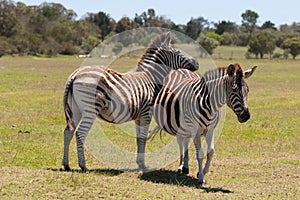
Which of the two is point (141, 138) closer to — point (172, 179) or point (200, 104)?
point (172, 179)

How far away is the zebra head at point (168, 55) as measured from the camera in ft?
34.1

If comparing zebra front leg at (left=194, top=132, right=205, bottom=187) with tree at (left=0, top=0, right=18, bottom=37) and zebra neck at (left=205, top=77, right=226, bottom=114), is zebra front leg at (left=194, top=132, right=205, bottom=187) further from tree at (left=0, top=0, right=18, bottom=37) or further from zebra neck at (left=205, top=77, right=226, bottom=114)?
tree at (left=0, top=0, right=18, bottom=37)

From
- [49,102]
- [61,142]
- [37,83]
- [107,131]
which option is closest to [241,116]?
[61,142]

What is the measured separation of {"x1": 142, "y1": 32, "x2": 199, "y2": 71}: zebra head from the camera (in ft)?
34.1

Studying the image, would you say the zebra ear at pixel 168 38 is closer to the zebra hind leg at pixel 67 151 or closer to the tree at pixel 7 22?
the zebra hind leg at pixel 67 151

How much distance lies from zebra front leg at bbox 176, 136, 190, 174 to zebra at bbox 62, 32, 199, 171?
72 cm

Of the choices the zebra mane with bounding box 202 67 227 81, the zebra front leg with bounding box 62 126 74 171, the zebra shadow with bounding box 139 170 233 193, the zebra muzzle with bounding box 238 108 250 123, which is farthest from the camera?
the zebra front leg with bounding box 62 126 74 171

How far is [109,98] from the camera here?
9.18 metres

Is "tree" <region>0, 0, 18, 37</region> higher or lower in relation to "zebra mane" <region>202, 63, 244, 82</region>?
higher

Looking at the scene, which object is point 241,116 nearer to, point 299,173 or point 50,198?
point 299,173

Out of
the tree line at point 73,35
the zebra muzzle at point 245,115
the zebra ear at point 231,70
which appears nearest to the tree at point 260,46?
the tree line at point 73,35

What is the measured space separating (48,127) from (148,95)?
5.58m

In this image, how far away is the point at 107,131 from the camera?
46.7 feet

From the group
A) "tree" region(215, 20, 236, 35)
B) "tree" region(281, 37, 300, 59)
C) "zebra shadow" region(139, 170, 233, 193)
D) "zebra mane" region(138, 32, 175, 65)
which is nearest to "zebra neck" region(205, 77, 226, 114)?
"zebra shadow" region(139, 170, 233, 193)
